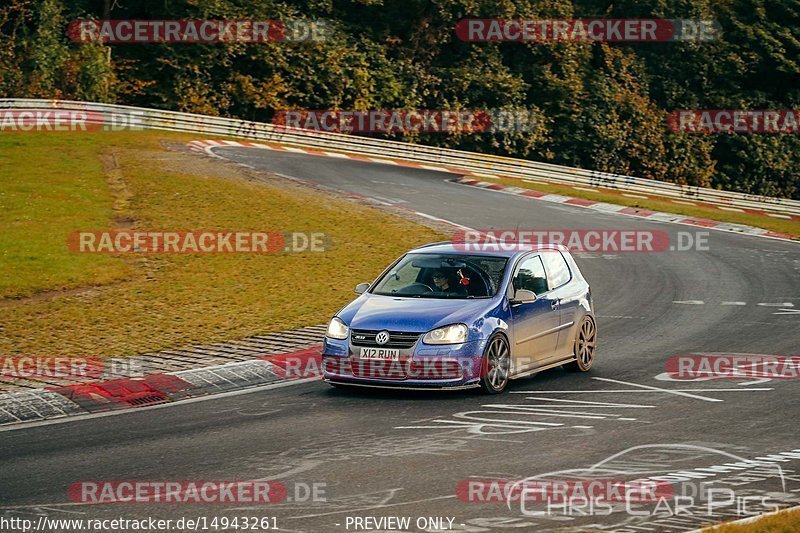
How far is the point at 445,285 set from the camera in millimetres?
13461

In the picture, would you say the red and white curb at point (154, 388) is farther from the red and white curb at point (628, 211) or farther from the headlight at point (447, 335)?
the red and white curb at point (628, 211)

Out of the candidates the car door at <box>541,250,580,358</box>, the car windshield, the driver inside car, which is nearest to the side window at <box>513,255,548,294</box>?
the car door at <box>541,250,580,358</box>

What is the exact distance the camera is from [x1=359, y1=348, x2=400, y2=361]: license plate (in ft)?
40.5

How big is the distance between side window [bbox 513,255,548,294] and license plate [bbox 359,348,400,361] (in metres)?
2.05

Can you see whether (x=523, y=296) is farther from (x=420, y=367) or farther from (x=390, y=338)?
(x=390, y=338)

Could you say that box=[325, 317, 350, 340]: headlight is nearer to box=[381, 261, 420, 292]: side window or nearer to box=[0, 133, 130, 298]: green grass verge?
box=[381, 261, 420, 292]: side window

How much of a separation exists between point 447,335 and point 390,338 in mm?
604

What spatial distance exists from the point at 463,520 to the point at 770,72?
55.5 metres

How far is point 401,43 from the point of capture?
186 feet

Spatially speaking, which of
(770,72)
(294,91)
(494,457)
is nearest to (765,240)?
(494,457)

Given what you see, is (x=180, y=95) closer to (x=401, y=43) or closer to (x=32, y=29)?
(x=32, y=29)

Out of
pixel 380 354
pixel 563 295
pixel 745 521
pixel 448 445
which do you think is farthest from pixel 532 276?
pixel 745 521

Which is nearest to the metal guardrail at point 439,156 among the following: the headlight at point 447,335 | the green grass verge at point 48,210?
the green grass verge at point 48,210

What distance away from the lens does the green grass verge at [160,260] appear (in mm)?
16688
